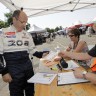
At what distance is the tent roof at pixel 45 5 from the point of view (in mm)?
5900

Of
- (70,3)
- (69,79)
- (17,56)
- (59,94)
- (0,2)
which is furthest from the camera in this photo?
(70,3)

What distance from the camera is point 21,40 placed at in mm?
2986

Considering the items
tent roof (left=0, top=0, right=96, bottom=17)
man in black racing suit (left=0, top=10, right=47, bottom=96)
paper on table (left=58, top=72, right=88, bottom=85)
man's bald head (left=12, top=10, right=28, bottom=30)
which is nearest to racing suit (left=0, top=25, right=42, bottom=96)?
man in black racing suit (left=0, top=10, right=47, bottom=96)

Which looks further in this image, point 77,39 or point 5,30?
point 77,39

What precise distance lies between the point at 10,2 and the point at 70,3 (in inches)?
72.3

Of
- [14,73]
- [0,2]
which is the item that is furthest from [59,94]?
[0,2]

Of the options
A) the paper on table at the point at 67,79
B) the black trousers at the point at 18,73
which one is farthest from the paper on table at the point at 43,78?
the black trousers at the point at 18,73

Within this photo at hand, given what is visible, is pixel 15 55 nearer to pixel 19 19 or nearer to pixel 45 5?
pixel 19 19

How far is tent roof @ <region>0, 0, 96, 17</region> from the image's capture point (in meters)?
5.90

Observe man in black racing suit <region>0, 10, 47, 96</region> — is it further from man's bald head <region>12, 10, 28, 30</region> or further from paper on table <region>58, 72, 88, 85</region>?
paper on table <region>58, 72, 88, 85</region>

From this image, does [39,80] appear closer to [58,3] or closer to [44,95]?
[44,95]

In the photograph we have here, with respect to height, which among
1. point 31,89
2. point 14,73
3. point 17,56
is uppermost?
point 17,56

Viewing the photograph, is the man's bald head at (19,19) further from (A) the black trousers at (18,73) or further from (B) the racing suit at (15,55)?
(A) the black trousers at (18,73)

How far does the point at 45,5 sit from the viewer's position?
6.65 m
